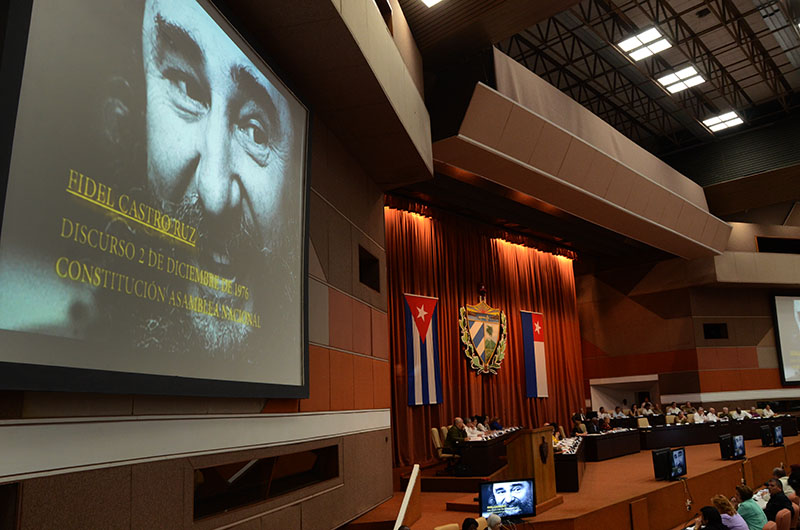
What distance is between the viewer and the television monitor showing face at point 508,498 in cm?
650

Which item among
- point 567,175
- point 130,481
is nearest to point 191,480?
point 130,481

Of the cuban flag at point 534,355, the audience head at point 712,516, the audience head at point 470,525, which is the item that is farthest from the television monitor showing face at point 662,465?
the cuban flag at point 534,355

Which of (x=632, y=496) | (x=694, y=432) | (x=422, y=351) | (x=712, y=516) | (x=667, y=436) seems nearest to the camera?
(x=712, y=516)

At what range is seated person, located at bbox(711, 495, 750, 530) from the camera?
6293 millimetres

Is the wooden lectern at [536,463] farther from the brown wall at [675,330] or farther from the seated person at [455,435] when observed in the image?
the brown wall at [675,330]

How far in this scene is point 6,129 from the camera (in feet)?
8.20

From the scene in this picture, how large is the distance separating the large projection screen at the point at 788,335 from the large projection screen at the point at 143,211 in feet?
62.4

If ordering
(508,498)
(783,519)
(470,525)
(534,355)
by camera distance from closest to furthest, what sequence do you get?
(470,525), (783,519), (508,498), (534,355)

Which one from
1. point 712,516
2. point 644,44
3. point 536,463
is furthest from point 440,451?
point 644,44

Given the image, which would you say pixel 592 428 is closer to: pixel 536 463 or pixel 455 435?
pixel 455 435

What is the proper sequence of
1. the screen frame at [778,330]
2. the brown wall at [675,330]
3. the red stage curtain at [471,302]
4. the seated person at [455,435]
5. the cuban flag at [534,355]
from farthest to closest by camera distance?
the screen frame at [778,330] → the brown wall at [675,330] → the cuban flag at [534,355] → the red stage curtain at [471,302] → the seated person at [455,435]

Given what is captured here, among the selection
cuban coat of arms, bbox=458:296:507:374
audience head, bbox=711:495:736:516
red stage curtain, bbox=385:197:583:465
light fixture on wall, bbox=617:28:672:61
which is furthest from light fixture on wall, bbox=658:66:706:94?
audience head, bbox=711:495:736:516

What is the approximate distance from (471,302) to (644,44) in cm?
685

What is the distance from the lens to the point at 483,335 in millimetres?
14828
